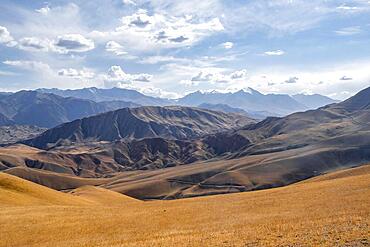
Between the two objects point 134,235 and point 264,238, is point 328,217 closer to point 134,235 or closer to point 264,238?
point 264,238

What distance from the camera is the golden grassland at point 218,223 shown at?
27953 millimetres

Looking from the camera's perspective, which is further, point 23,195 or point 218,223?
point 23,195

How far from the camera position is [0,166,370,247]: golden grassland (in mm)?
27953

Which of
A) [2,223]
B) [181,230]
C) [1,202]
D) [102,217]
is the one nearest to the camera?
[181,230]

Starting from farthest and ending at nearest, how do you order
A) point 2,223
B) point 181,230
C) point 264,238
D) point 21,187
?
point 21,187 → point 2,223 → point 181,230 → point 264,238

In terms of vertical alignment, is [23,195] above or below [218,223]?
below

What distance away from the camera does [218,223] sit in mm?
38219

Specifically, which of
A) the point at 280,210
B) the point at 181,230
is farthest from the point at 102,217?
the point at 280,210

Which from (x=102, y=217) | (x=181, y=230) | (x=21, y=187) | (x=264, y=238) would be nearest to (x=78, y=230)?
(x=102, y=217)

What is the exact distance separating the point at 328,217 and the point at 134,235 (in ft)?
49.3

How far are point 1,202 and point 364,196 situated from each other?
4384 cm

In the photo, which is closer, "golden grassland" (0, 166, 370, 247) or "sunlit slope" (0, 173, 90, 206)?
"golden grassland" (0, 166, 370, 247)

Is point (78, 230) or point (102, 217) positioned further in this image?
point (102, 217)

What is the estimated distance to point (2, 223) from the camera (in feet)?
145
